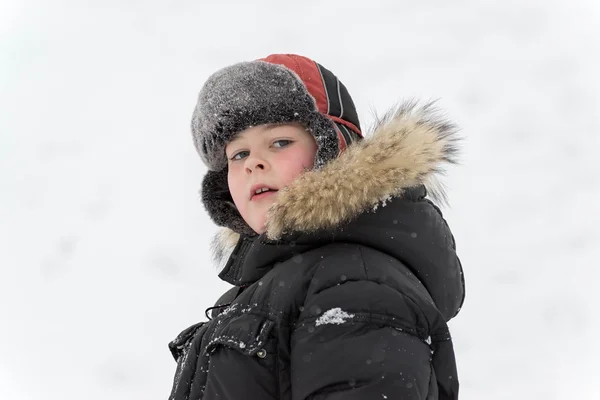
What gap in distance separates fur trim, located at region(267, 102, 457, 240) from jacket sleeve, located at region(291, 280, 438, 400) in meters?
0.16

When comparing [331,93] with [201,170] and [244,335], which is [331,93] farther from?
[201,170]

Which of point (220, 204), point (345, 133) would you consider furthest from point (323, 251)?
point (220, 204)

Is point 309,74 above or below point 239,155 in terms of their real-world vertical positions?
above

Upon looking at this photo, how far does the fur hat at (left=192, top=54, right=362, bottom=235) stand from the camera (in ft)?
4.56

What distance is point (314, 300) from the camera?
3.48 feet

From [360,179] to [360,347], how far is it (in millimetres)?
349

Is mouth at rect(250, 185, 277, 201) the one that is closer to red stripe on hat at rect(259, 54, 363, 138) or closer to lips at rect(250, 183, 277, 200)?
lips at rect(250, 183, 277, 200)

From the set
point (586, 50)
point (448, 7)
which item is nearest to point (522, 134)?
point (586, 50)

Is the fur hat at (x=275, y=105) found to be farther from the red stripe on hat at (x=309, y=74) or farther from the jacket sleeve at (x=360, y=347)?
the jacket sleeve at (x=360, y=347)

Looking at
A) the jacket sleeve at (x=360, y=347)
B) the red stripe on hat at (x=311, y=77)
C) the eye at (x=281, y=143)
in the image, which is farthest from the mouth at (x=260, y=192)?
the jacket sleeve at (x=360, y=347)

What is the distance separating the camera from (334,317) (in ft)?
3.35

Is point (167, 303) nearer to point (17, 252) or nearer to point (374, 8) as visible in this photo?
point (17, 252)

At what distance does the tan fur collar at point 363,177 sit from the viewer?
46.0 inches

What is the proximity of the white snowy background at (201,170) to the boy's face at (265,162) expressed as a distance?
1.29 meters
